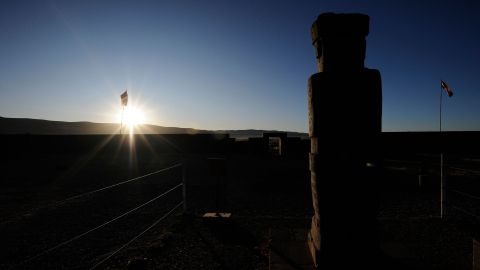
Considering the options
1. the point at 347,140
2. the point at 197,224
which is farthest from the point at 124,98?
the point at 347,140

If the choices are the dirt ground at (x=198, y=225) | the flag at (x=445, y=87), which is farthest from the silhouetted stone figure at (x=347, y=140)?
the flag at (x=445, y=87)

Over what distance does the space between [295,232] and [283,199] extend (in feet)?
13.4

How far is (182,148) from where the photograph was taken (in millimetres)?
25844

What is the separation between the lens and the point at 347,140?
2906mm

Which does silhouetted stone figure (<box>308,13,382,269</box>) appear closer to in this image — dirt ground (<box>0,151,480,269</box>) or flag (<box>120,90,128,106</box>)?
dirt ground (<box>0,151,480,269</box>)

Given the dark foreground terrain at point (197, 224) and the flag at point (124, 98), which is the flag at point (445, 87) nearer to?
the dark foreground terrain at point (197, 224)

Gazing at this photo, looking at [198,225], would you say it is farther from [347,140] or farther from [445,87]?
[445,87]

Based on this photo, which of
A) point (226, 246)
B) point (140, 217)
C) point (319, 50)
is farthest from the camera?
point (140, 217)

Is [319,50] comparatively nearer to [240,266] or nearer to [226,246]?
[240,266]

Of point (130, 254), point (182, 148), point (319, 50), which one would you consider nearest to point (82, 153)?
point (182, 148)

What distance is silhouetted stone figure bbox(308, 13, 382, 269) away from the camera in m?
2.90

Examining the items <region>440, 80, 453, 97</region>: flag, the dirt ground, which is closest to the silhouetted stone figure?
the dirt ground

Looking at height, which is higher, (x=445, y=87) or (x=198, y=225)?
(x=445, y=87)

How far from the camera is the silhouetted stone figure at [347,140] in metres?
2.90
